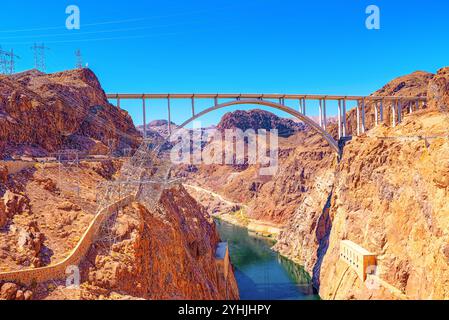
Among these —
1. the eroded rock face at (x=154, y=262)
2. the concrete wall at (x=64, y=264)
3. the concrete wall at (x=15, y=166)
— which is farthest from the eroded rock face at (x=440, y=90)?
the concrete wall at (x=15, y=166)

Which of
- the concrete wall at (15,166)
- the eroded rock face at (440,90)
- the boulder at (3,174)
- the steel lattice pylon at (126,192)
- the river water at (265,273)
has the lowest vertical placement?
the river water at (265,273)

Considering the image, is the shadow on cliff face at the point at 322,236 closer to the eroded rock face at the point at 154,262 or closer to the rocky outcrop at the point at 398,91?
the eroded rock face at the point at 154,262

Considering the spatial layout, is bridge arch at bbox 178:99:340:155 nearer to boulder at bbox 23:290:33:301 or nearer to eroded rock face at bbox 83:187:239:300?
eroded rock face at bbox 83:187:239:300

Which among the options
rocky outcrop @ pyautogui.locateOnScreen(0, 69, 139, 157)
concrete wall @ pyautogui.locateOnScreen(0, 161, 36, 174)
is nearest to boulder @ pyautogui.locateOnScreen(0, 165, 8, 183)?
concrete wall @ pyautogui.locateOnScreen(0, 161, 36, 174)

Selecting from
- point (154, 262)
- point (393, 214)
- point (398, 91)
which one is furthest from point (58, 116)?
point (398, 91)

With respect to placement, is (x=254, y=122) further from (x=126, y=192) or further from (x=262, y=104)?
(x=126, y=192)

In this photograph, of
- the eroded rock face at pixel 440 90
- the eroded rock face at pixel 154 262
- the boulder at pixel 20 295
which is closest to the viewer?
the boulder at pixel 20 295
